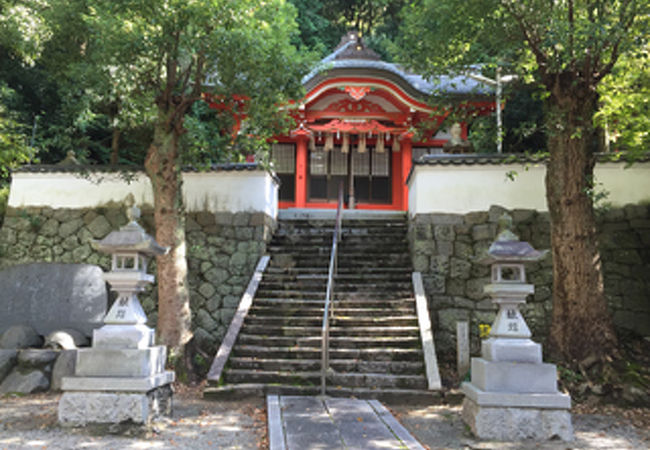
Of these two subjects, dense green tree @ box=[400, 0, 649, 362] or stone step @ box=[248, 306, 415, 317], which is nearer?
dense green tree @ box=[400, 0, 649, 362]

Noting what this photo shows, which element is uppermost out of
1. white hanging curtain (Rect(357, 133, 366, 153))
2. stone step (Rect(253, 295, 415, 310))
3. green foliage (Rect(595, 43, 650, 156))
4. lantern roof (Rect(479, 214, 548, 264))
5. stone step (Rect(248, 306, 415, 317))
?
white hanging curtain (Rect(357, 133, 366, 153))

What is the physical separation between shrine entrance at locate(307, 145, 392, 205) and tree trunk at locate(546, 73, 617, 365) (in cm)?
759

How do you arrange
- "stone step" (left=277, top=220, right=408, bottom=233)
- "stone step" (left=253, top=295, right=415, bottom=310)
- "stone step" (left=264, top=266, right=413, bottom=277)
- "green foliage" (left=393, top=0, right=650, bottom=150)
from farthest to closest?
1. "stone step" (left=277, top=220, right=408, bottom=233)
2. "stone step" (left=264, top=266, right=413, bottom=277)
3. "stone step" (left=253, top=295, right=415, bottom=310)
4. "green foliage" (left=393, top=0, right=650, bottom=150)

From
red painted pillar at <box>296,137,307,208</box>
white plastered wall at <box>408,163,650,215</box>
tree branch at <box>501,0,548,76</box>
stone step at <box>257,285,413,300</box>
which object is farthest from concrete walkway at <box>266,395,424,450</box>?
red painted pillar at <box>296,137,307,208</box>

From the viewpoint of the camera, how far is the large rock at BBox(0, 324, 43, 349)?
715 centimetres

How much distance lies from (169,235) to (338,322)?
9.57ft

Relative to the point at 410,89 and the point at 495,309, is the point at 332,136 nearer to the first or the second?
the point at 410,89

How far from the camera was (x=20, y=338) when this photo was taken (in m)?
7.21

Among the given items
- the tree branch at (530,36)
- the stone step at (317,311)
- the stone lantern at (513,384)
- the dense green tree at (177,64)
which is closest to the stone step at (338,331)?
the stone step at (317,311)

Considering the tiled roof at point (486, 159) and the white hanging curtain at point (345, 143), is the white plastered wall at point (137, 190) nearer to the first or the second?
the tiled roof at point (486, 159)

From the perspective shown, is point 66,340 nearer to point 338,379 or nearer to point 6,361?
point 6,361

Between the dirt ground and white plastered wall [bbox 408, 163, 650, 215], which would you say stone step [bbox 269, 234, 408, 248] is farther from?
the dirt ground

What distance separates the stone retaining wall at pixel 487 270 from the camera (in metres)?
8.05

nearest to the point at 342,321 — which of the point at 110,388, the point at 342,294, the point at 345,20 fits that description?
the point at 342,294
